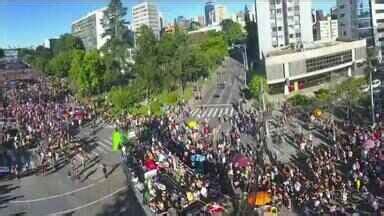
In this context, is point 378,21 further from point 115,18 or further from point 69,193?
point 69,193

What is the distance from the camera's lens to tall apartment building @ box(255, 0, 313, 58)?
95.2 metres

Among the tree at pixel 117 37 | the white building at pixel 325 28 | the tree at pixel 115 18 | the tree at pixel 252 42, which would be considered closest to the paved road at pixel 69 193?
the tree at pixel 117 37

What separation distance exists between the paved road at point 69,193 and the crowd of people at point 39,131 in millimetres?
2723

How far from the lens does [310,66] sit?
74.4 metres

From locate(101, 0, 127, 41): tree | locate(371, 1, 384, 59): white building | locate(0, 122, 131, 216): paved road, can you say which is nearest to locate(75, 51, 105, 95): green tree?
locate(101, 0, 127, 41): tree

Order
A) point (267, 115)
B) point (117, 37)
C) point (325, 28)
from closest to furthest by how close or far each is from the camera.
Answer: point (267, 115) → point (117, 37) → point (325, 28)

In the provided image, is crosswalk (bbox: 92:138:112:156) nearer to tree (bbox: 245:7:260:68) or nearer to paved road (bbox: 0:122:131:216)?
paved road (bbox: 0:122:131:216)

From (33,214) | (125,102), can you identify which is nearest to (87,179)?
(33,214)

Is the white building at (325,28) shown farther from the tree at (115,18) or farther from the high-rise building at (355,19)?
the tree at (115,18)

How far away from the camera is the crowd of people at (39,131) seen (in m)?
43.1

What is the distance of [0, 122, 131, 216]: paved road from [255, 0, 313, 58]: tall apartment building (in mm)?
59544

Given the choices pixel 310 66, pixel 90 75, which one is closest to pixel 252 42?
pixel 310 66

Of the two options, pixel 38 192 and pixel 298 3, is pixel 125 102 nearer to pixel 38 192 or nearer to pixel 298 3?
pixel 38 192

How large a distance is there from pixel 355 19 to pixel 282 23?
36.4m
